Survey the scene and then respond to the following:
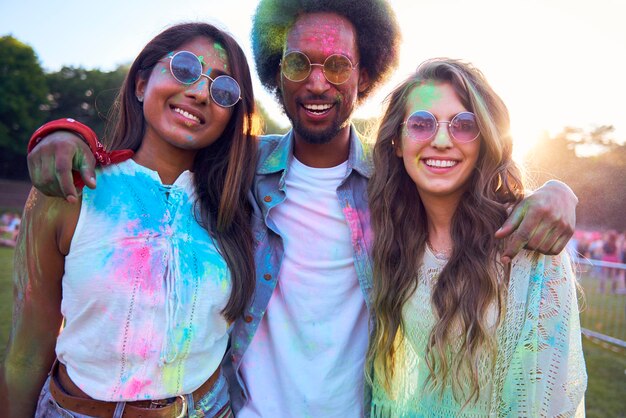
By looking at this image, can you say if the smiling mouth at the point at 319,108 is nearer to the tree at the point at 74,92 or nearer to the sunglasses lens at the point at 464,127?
the sunglasses lens at the point at 464,127

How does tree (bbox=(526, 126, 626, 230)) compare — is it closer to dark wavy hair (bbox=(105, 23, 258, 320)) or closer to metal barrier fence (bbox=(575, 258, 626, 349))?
metal barrier fence (bbox=(575, 258, 626, 349))

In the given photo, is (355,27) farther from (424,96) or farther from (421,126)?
(421,126)

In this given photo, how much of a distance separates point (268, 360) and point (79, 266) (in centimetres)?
120

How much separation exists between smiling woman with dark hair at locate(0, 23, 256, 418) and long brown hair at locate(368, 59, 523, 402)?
2.49ft

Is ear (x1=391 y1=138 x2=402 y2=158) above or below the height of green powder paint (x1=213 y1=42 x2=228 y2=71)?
below

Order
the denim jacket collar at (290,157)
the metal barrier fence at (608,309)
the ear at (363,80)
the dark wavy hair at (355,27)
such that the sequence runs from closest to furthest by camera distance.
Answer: the denim jacket collar at (290,157), the dark wavy hair at (355,27), the ear at (363,80), the metal barrier fence at (608,309)

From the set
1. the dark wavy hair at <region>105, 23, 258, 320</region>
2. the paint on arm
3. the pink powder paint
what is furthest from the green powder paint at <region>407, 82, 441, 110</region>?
the pink powder paint

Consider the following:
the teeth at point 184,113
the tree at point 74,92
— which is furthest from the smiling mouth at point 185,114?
the tree at point 74,92

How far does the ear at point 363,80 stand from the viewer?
11.9 ft

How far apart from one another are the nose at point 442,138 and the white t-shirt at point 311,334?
776 millimetres

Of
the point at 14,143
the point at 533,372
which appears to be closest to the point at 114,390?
the point at 533,372

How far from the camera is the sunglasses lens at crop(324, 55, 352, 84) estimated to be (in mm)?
2918

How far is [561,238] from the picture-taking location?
77.7 inches

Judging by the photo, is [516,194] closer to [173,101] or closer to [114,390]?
[173,101]
